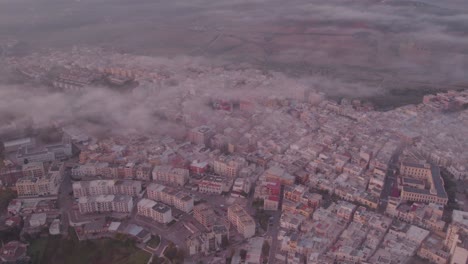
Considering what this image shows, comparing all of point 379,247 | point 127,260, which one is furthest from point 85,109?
point 379,247

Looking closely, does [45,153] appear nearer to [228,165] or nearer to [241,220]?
[228,165]

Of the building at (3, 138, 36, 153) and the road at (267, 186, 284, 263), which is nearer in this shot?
the road at (267, 186, 284, 263)

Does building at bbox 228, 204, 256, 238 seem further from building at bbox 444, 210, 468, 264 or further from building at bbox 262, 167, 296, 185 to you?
building at bbox 444, 210, 468, 264

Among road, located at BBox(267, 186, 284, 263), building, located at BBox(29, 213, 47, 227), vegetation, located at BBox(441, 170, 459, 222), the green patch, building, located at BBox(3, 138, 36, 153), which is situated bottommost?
the green patch

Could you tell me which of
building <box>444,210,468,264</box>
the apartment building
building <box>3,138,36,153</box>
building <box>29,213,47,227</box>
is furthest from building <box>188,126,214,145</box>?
building <box>444,210,468,264</box>

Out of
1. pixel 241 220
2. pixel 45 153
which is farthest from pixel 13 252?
pixel 241 220

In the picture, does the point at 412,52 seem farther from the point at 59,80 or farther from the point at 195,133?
the point at 59,80
